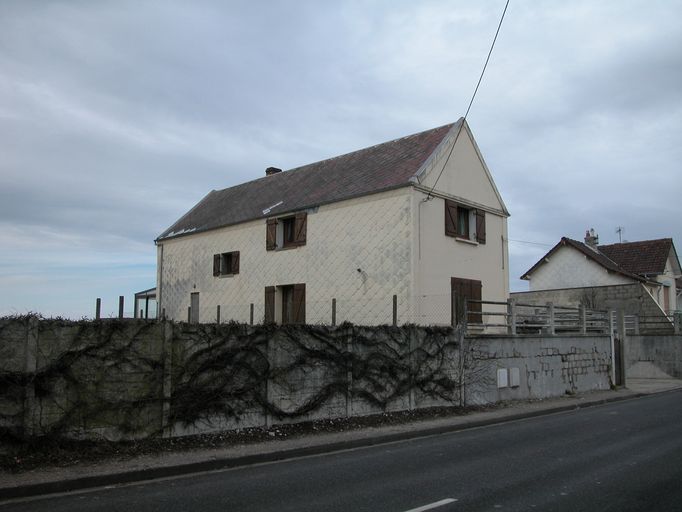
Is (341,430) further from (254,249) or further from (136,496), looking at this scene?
(254,249)

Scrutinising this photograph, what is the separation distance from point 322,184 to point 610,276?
67.1 feet

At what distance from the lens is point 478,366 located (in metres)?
15.6

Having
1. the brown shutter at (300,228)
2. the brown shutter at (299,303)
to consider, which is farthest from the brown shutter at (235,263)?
the brown shutter at (299,303)

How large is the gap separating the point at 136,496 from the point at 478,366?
34.5ft

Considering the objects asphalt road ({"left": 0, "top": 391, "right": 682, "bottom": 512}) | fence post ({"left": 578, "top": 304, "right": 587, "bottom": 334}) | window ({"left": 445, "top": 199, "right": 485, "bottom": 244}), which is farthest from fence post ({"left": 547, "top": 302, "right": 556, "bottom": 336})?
asphalt road ({"left": 0, "top": 391, "right": 682, "bottom": 512})

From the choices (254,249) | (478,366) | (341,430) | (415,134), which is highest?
(415,134)

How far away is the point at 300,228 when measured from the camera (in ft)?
73.4

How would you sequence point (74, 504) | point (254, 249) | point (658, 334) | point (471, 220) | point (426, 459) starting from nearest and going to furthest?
point (74, 504), point (426, 459), point (471, 220), point (254, 249), point (658, 334)

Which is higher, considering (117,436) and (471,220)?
(471,220)

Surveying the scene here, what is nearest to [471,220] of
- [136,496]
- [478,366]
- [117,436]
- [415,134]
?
[415,134]

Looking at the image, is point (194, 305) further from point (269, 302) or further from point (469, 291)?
point (469, 291)

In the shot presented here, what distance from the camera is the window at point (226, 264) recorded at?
24688mm

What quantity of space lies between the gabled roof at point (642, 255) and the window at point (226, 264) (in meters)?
24.6

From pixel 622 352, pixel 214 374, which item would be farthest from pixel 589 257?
pixel 214 374
